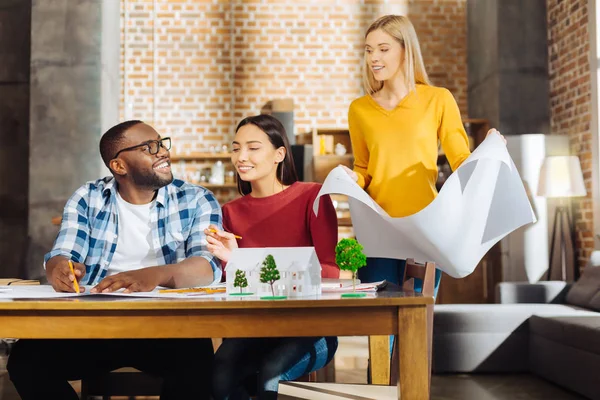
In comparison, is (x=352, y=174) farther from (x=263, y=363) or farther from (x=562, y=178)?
(x=562, y=178)

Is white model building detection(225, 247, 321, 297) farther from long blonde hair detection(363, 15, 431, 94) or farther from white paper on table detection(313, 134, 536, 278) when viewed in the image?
long blonde hair detection(363, 15, 431, 94)

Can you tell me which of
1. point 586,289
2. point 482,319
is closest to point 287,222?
point 482,319

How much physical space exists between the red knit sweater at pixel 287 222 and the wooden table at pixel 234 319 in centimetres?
91

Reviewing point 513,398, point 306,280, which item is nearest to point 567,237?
point 513,398

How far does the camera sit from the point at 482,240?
8.04 ft

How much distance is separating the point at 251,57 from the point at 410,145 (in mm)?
5916

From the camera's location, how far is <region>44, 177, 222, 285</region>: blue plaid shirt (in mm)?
2322

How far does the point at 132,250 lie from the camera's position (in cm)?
237

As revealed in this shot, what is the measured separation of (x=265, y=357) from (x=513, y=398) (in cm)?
226

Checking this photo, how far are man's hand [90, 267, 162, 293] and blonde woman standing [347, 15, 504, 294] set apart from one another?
90cm

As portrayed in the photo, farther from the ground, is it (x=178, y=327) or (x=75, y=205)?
(x=75, y=205)

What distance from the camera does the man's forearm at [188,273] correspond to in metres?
1.94

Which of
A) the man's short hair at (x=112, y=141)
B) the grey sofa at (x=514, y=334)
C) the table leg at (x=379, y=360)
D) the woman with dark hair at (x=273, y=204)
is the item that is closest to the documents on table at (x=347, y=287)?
the woman with dark hair at (x=273, y=204)

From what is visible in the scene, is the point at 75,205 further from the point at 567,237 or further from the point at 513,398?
the point at 567,237
